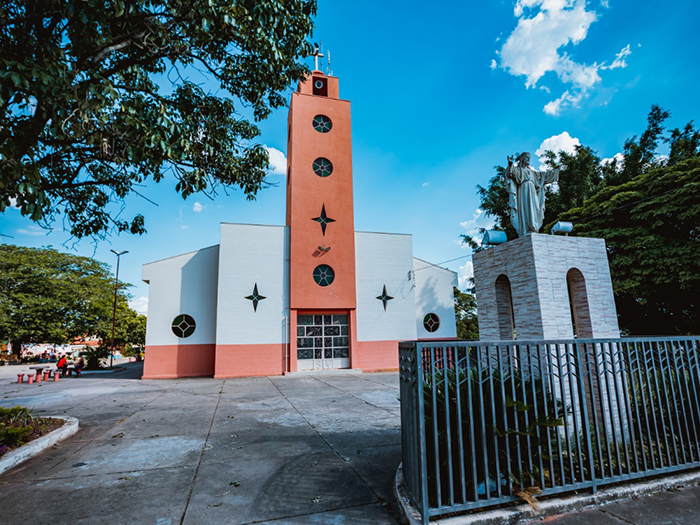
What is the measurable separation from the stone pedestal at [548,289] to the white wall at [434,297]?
10.1 meters

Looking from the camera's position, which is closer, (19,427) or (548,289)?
(19,427)

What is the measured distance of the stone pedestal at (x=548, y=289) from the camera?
4859 millimetres

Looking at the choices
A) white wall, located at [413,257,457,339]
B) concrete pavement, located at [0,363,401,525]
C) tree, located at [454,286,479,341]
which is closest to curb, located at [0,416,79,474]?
concrete pavement, located at [0,363,401,525]

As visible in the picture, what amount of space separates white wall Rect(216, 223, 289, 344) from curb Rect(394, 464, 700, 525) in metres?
10.9

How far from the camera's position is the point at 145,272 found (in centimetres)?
1341

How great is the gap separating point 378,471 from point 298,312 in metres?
10.6

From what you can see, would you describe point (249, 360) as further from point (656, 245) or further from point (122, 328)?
point (122, 328)

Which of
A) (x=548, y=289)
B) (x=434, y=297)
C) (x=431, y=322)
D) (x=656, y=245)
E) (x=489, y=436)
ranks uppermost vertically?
(x=656, y=245)

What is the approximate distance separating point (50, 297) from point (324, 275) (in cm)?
2374

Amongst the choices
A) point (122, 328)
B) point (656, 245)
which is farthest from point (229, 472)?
point (122, 328)

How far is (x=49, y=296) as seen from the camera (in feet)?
85.7

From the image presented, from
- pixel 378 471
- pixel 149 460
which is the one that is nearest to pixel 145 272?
pixel 149 460

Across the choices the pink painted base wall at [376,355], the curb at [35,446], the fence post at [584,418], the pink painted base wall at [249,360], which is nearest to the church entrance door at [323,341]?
the pink painted base wall at [376,355]

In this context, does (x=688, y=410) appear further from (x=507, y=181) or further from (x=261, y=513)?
(x=261, y=513)
